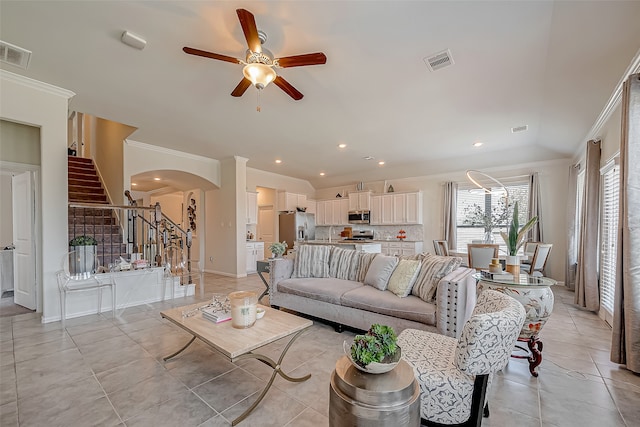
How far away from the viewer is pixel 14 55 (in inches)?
108

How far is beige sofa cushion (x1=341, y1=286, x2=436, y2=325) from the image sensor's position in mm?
2543

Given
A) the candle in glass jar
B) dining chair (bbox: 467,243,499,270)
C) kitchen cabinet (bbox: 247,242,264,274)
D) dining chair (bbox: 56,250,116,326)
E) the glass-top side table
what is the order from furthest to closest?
kitchen cabinet (bbox: 247,242,264,274)
dining chair (bbox: 467,243,499,270)
dining chair (bbox: 56,250,116,326)
the glass-top side table
the candle in glass jar

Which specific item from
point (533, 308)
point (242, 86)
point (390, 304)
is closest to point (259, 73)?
point (242, 86)

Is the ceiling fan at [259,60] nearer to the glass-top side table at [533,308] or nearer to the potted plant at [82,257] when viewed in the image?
the glass-top side table at [533,308]

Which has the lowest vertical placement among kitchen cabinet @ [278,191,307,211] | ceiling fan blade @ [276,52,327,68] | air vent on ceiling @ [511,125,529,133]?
kitchen cabinet @ [278,191,307,211]

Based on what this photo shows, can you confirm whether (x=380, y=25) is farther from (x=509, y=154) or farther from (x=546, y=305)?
(x=509, y=154)

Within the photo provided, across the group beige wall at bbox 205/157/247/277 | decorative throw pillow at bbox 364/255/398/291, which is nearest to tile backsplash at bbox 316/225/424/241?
beige wall at bbox 205/157/247/277

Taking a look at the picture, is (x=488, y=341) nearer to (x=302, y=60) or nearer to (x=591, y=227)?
(x=302, y=60)

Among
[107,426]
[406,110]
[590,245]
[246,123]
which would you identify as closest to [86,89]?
[246,123]

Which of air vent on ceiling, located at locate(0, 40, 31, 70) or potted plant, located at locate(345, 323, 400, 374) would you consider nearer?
potted plant, located at locate(345, 323, 400, 374)

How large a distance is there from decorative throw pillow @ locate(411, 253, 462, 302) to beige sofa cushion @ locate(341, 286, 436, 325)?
0.08 metres

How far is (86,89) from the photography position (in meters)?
3.40

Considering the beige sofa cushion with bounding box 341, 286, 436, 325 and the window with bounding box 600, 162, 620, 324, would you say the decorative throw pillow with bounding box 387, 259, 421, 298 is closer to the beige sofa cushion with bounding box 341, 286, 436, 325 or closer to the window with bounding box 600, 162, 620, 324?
the beige sofa cushion with bounding box 341, 286, 436, 325

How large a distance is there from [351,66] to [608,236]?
3.97 meters
